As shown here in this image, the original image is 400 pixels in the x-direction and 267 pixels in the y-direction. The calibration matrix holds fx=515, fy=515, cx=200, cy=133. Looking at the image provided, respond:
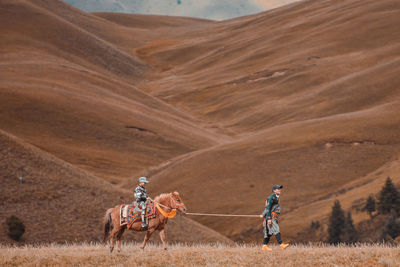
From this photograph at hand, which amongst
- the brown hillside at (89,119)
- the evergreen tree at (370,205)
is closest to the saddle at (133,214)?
the evergreen tree at (370,205)

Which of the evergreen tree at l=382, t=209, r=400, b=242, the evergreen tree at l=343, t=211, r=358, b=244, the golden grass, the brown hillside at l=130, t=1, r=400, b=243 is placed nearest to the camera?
the golden grass

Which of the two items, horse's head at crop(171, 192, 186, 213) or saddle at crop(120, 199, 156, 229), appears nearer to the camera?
horse's head at crop(171, 192, 186, 213)

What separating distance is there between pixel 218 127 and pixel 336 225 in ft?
240

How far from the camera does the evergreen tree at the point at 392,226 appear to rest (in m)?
36.7

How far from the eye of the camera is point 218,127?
11250cm

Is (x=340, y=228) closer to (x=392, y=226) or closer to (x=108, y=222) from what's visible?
(x=392, y=226)

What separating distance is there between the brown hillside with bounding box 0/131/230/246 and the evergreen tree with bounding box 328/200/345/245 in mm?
8701

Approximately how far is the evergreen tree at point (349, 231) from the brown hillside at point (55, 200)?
10.0 m

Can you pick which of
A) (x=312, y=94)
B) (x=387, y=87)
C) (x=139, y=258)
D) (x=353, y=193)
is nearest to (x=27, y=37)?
(x=312, y=94)

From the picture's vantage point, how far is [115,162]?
7256 cm

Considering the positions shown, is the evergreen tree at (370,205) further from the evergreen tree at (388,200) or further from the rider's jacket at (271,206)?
the rider's jacket at (271,206)

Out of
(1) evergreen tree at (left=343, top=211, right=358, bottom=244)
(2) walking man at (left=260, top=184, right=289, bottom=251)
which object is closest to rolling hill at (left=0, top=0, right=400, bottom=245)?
(1) evergreen tree at (left=343, top=211, right=358, bottom=244)

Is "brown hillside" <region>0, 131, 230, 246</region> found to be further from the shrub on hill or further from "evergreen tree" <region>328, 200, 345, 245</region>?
"evergreen tree" <region>328, 200, 345, 245</region>

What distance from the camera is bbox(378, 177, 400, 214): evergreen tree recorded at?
40219mm
